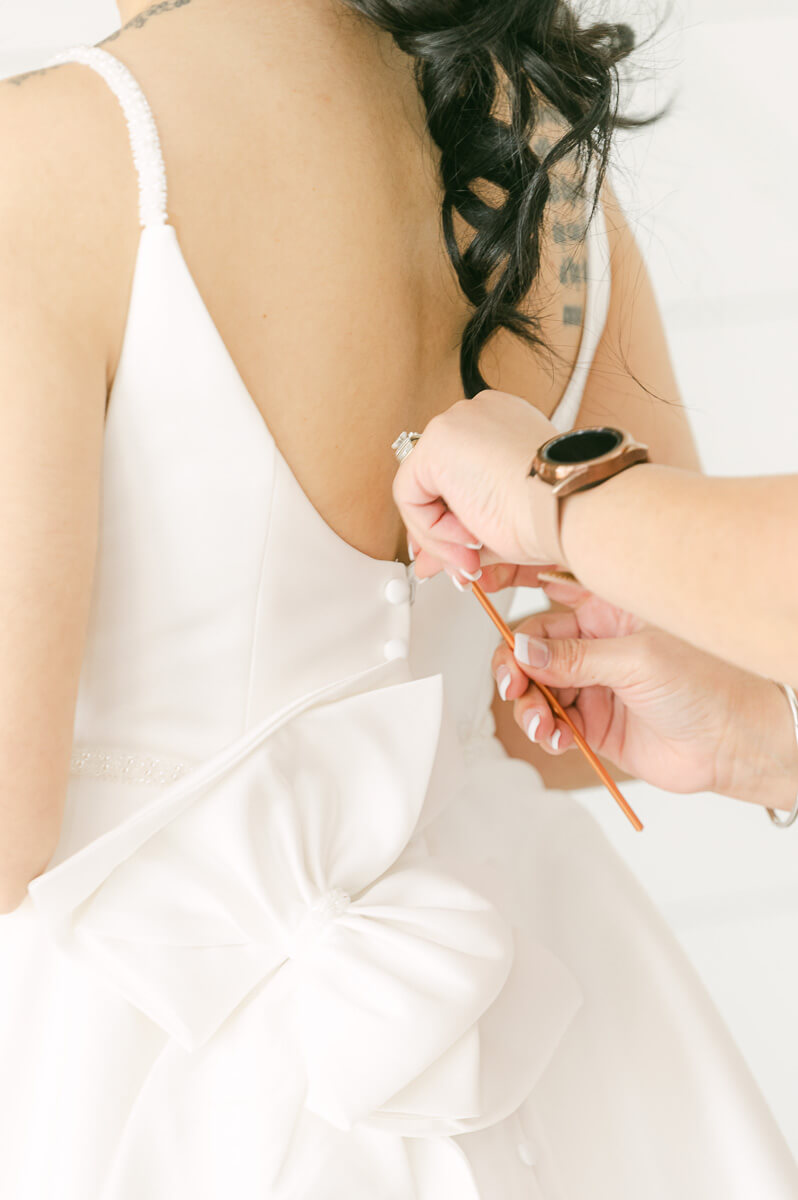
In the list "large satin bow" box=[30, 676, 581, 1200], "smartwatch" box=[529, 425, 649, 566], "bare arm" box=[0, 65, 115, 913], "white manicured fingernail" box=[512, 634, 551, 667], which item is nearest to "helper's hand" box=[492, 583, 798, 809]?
"white manicured fingernail" box=[512, 634, 551, 667]

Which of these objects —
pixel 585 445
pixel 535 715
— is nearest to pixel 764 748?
pixel 535 715

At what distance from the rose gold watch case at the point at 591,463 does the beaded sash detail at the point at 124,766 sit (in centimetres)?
45

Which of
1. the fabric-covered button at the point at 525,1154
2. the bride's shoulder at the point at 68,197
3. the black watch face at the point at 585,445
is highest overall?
the bride's shoulder at the point at 68,197

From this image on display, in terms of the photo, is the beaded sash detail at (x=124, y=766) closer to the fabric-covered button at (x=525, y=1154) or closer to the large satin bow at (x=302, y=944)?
the large satin bow at (x=302, y=944)

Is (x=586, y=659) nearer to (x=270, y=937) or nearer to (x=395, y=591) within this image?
(x=395, y=591)

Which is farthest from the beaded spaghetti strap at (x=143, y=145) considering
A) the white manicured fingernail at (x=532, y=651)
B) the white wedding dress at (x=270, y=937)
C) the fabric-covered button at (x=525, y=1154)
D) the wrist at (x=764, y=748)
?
the fabric-covered button at (x=525, y=1154)

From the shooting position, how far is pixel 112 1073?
765mm

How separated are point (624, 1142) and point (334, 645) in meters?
0.53

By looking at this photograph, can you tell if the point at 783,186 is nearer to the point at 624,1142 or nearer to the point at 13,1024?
the point at 624,1142

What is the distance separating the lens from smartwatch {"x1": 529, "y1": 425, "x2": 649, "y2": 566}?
0.62 m

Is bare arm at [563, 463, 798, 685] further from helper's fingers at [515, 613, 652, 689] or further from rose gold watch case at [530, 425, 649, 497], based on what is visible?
helper's fingers at [515, 613, 652, 689]

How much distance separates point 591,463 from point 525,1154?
1.98 feet

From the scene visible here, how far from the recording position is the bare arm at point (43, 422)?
0.69m

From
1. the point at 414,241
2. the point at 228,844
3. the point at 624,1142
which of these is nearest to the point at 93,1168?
the point at 228,844
